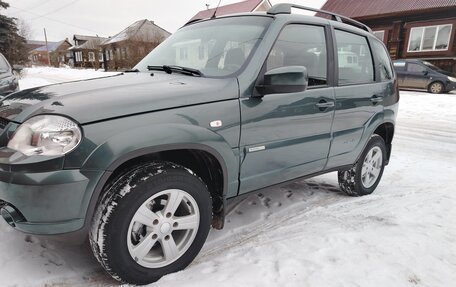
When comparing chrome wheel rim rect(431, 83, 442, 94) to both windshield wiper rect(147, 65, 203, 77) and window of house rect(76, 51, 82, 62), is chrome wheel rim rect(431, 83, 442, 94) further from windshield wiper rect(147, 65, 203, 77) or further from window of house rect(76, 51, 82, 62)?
window of house rect(76, 51, 82, 62)

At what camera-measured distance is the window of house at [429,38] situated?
67.5 feet

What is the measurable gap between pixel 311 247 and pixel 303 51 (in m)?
1.65

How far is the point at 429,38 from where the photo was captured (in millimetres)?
21297

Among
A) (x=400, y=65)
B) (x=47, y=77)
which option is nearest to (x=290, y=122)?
(x=400, y=65)

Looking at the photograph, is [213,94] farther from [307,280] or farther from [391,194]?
[391,194]

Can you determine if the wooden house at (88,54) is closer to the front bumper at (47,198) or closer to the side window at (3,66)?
the side window at (3,66)

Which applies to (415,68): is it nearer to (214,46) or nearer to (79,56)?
(214,46)

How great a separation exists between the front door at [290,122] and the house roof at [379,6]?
21.4m

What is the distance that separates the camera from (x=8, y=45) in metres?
22.2

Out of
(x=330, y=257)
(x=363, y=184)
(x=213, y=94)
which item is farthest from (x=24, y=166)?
(x=363, y=184)

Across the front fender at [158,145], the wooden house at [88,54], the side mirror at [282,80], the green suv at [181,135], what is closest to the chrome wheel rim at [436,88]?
the green suv at [181,135]

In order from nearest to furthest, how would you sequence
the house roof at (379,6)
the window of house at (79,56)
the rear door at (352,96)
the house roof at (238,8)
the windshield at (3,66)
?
the rear door at (352,96), the windshield at (3,66), the house roof at (379,6), the house roof at (238,8), the window of house at (79,56)

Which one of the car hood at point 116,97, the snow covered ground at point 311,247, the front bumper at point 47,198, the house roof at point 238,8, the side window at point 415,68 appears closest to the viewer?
the front bumper at point 47,198

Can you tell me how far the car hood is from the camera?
6.38 ft
